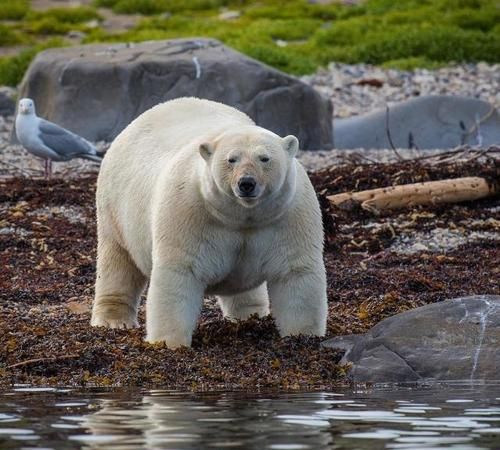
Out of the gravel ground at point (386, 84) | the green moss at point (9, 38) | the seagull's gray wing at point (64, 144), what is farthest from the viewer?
the green moss at point (9, 38)

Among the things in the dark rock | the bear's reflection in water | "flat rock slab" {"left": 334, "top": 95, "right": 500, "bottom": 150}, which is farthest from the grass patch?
the bear's reflection in water

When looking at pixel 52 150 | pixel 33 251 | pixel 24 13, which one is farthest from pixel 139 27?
pixel 33 251

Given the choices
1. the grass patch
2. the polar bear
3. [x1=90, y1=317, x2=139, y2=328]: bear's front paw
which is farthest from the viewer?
the grass patch

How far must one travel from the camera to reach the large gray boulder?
16.3 m

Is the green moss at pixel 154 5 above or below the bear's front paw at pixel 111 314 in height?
above

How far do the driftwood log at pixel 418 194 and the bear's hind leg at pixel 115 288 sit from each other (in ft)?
10.4

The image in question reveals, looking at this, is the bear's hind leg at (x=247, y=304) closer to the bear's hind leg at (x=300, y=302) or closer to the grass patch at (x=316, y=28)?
the bear's hind leg at (x=300, y=302)

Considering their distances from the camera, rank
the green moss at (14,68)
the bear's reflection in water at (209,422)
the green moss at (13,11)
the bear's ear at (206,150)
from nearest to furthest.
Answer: the bear's reflection in water at (209,422)
the bear's ear at (206,150)
the green moss at (14,68)
the green moss at (13,11)

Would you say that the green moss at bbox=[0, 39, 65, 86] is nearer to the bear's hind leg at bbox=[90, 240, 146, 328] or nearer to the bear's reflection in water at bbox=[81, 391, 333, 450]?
the bear's hind leg at bbox=[90, 240, 146, 328]

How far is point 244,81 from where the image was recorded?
1627 centimetres

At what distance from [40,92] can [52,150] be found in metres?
3.35

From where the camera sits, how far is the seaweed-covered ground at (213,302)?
6852 mm

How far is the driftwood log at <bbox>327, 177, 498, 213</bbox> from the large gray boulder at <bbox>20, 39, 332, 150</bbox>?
476cm

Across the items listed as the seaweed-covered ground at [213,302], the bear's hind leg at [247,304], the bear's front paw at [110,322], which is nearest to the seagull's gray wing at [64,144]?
the seaweed-covered ground at [213,302]
